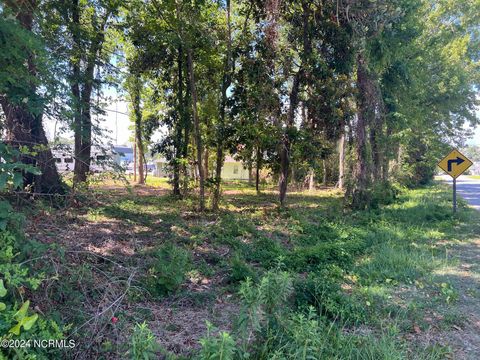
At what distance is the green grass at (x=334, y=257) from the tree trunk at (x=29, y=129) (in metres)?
1.03

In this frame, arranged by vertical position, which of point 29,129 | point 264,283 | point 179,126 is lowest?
point 264,283

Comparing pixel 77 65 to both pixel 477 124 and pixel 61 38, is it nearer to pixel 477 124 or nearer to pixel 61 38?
pixel 61 38

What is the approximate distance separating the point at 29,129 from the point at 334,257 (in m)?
5.55

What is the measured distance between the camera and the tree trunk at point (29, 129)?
12.4ft

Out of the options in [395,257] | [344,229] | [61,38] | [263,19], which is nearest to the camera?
[395,257]

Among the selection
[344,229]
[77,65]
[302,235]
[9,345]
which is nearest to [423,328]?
[9,345]

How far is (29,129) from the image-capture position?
4.73m

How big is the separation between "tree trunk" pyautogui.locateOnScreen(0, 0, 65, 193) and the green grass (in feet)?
3.37

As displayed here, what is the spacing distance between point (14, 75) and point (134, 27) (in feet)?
23.6

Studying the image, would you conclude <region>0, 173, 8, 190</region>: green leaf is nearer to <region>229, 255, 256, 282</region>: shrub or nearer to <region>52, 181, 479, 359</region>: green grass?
<region>52, 181, 479, 359</region>: green grass

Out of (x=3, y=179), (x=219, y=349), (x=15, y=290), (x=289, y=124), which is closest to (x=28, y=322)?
(x=15, y=290)

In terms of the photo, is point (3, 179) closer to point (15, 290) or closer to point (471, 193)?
point (15, 290)

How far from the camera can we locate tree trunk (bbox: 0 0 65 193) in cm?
379

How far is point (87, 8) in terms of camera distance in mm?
9945
